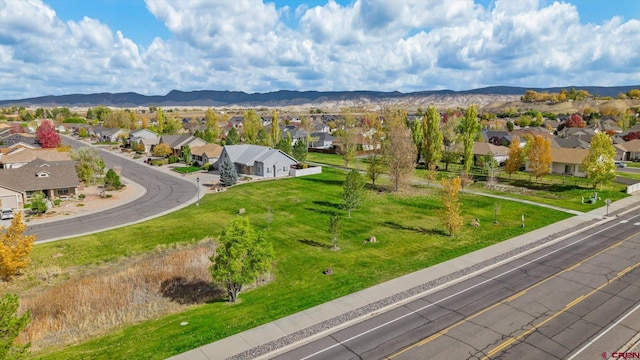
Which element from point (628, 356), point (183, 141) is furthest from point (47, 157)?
point (628, 356)

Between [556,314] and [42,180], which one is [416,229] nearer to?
[556,314]

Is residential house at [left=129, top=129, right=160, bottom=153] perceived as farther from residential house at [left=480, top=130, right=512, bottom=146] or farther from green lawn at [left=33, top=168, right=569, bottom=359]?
residential house at [left=480, top=130, right=512, bottom=146]

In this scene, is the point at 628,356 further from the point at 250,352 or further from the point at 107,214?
the point at 107,214

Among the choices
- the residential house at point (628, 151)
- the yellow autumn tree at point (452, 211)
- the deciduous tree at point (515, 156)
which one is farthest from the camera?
the residential house at point (628, 151)

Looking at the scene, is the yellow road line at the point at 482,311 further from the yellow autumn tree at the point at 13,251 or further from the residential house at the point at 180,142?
the residential house at the point at 180,142

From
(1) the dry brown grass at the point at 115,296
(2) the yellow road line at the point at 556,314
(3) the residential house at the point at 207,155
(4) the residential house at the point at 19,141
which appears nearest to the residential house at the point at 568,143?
(2) the yellow road line at the point at 556,314

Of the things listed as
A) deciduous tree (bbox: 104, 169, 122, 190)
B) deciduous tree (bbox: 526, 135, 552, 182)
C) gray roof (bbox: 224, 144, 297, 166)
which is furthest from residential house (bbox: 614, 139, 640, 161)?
deciduous tree (bbox: 104, 169, 122, 190)
